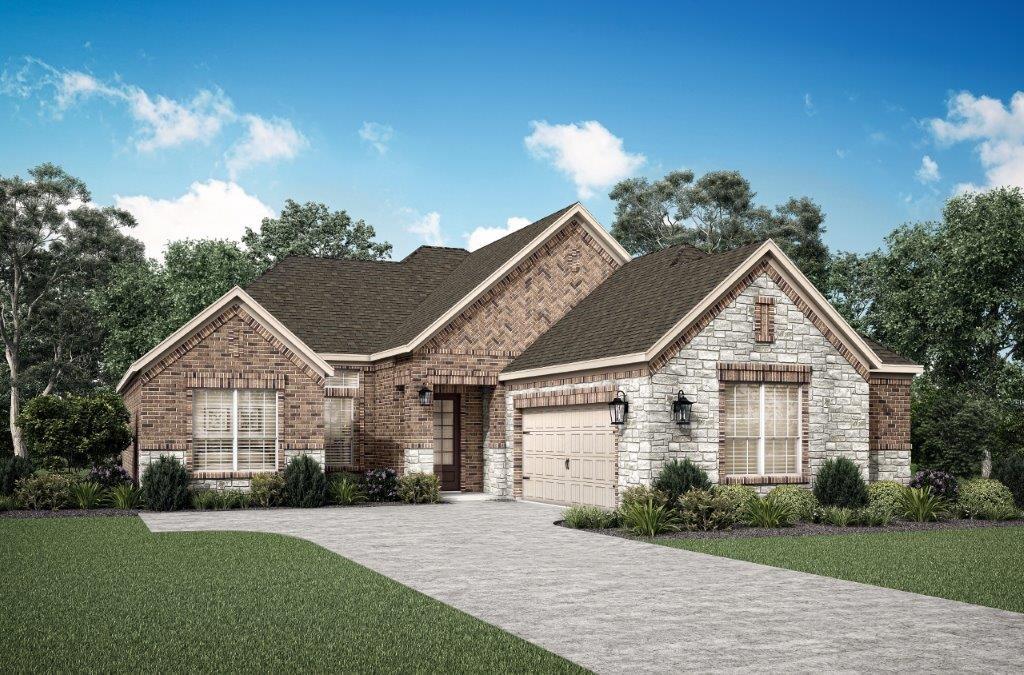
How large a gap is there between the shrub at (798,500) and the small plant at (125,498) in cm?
1339

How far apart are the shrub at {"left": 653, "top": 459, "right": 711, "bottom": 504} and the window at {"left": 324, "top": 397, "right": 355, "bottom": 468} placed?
35.0ft

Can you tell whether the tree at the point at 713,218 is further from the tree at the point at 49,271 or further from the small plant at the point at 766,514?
the small plant at the point at 766,514

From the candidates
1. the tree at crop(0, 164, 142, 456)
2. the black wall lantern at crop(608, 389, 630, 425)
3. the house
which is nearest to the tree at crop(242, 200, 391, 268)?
the tree at crop(0, 164, 142, 456)

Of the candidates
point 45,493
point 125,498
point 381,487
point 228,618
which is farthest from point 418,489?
point 228,618

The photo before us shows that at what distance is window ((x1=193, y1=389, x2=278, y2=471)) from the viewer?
970 inches

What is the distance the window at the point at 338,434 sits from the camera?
94.8 feet

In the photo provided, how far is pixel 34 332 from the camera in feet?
185

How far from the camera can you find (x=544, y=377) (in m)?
25.5

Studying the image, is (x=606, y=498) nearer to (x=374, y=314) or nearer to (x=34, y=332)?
(x=374, y=314)

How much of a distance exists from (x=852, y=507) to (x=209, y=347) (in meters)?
14.3

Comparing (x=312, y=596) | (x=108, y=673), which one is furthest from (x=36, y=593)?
(x=108, y=673)

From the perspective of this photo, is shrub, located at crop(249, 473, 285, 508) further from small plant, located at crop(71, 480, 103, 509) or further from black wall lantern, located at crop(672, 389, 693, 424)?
black wall lantern, located at crop(672, 389, 693, 424)

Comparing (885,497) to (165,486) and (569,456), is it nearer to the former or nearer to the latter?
(569,456)

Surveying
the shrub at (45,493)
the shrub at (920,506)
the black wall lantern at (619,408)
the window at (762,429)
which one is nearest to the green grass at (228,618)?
the black wall lantern at (619,408)
